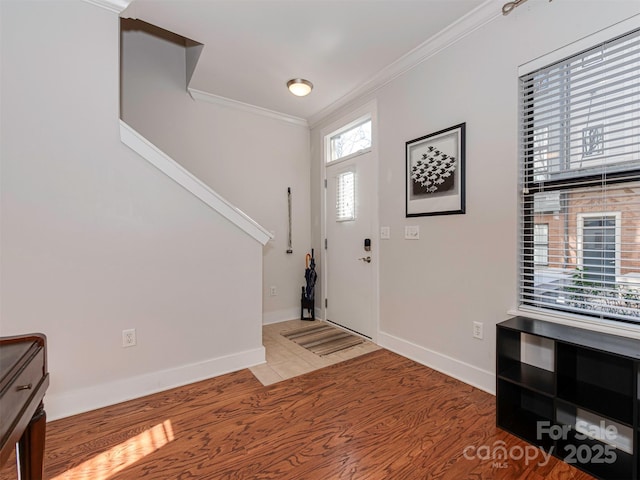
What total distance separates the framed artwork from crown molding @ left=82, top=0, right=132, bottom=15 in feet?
7.79

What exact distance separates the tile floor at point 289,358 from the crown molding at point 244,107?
2.73 metres

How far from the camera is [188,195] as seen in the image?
7.76 ft

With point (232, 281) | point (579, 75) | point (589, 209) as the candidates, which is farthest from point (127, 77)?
point (589, 209)

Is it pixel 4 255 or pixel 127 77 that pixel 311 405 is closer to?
pixel 4 255

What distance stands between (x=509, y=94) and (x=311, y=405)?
2.49m

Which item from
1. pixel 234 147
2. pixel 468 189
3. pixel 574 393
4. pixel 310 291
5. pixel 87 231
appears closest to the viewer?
pixel 574 393

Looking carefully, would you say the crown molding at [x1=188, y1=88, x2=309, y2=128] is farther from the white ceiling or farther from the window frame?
the window frame

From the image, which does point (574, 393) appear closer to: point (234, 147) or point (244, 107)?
point (234, 147)

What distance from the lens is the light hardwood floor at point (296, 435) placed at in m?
1.49

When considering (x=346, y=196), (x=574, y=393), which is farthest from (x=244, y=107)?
(x=574, y=393)

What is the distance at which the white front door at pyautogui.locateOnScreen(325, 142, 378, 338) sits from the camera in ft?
10.6

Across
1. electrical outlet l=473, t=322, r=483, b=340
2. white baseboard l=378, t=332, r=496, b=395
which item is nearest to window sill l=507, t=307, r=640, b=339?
electrical outlet l=473, t=322, r=483, b=340

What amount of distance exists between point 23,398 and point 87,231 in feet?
4.54

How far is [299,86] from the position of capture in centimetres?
309
